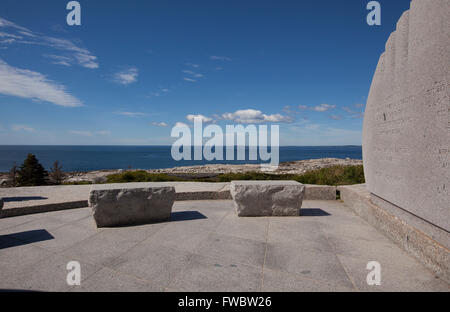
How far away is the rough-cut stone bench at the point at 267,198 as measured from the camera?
5.52 meters

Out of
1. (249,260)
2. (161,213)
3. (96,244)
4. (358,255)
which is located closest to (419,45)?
(358,255)

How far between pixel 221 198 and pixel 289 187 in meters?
2.61

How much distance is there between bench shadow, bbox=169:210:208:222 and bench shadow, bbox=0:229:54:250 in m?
2.31

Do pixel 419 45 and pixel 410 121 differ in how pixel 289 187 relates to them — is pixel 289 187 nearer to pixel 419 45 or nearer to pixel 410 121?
pixel 410 121

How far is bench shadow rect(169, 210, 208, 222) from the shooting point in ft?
17.8

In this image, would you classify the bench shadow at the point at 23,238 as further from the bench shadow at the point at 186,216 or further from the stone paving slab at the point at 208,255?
the bench shadow at the point at 186,216

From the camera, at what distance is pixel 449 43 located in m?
2.85

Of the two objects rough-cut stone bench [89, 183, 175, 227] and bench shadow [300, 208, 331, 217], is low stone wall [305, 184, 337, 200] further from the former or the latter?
rough-cut stone bench [89, 183, 175, 227]

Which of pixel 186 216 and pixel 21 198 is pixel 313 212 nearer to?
pixel 186 216

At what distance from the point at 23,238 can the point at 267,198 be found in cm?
478

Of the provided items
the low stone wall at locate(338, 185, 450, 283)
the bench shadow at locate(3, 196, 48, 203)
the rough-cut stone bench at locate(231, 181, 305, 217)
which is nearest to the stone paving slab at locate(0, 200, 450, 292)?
the low stone wall at locate(338, 185, 450, 283)

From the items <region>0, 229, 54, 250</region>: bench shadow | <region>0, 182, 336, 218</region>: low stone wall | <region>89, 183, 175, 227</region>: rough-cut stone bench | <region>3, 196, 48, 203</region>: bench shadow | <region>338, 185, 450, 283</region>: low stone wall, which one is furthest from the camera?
<region>3, 196, 48, 203</region>: bench shadow

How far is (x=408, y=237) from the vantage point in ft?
12.2
